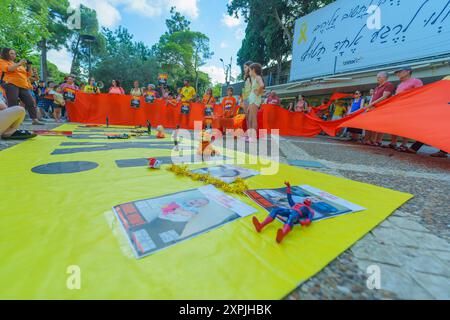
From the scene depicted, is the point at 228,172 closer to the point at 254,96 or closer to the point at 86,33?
the point at 254,96

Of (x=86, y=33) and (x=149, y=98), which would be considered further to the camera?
(x=86, y=33)

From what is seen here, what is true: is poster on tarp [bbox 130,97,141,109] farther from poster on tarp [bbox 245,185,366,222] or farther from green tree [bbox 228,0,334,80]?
green tree [bbox 228,0,334,80]

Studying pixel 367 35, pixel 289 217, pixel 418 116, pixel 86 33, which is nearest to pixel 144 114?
pixel 418 116

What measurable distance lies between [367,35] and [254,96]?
27.0ft

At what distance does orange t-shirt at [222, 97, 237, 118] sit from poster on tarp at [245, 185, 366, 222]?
535 centimetres

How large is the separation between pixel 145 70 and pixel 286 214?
26602 millimetres

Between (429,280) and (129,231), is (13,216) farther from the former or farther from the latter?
(429,280)

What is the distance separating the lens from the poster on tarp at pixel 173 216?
86cm

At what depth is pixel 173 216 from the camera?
1.06 m

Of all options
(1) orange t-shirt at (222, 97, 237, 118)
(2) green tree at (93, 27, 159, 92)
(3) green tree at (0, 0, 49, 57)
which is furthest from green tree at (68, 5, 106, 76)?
(1) orange t-shirt at (222, 97, 237, 118)

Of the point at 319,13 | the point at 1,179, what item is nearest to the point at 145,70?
the point at 319,13

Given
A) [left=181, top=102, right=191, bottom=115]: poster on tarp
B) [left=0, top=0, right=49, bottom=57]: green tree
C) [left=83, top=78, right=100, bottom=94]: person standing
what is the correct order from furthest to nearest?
[left=0, top=0, right=49, bottom=57]: green tree, [left=83, top=78, right=100, bottom=94]: person standing, [left=181, top=102, right=191, bottom=115]: poster on tarp

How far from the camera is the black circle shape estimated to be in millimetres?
1703
